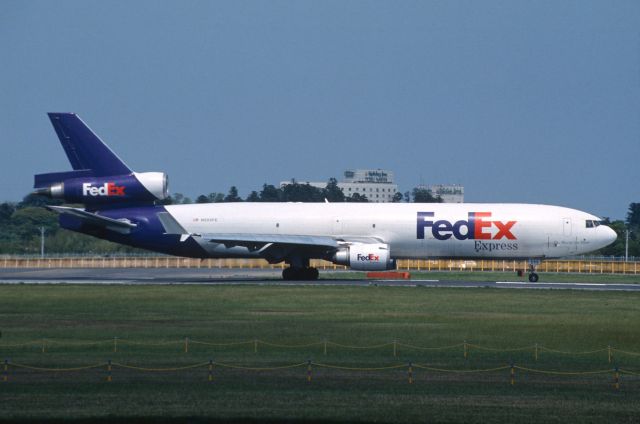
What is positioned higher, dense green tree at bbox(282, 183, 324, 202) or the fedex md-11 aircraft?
dense green tree at bbox(282, 183, 324, 202)

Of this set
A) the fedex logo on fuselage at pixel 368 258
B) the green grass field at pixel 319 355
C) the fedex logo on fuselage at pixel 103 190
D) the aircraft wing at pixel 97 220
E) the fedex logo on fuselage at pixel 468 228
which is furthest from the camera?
the fedex logo on fuselage at pixel 103 190

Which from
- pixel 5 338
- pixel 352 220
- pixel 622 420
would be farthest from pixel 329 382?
pixel 352 220

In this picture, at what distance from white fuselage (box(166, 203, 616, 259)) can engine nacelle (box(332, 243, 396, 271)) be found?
2526mm

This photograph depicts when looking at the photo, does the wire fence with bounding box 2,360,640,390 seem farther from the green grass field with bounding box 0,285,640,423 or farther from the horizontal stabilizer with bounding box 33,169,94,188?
the horizontal stabilizer with bounding box 33,169,94,188

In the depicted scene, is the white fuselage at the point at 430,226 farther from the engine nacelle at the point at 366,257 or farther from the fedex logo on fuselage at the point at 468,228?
the engine nacelle at the point at 366,257

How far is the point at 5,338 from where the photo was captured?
117 feet

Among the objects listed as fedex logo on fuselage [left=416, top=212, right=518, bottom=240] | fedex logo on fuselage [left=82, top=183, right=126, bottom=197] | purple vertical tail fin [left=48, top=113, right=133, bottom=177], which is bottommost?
fedex logo on fuselage [left=416, top=212, right=518, bottom=240]

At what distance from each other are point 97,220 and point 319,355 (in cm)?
3763

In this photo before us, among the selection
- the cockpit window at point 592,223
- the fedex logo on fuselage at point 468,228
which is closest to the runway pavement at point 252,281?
the fedex logo on fuselage at point 468,228

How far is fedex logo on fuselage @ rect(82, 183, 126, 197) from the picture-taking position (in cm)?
6812

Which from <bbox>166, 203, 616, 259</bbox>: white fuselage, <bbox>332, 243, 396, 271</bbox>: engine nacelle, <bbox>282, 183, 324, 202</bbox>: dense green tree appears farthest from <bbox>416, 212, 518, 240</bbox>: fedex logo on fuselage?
<bbox>282, 183, 324, 202</bbox>: dense green tree

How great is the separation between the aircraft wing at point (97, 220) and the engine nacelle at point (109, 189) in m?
1.65

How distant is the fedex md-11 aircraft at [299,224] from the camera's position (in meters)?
68.1

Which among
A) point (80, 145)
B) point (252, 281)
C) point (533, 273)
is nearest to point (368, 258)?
point (252, 281)
